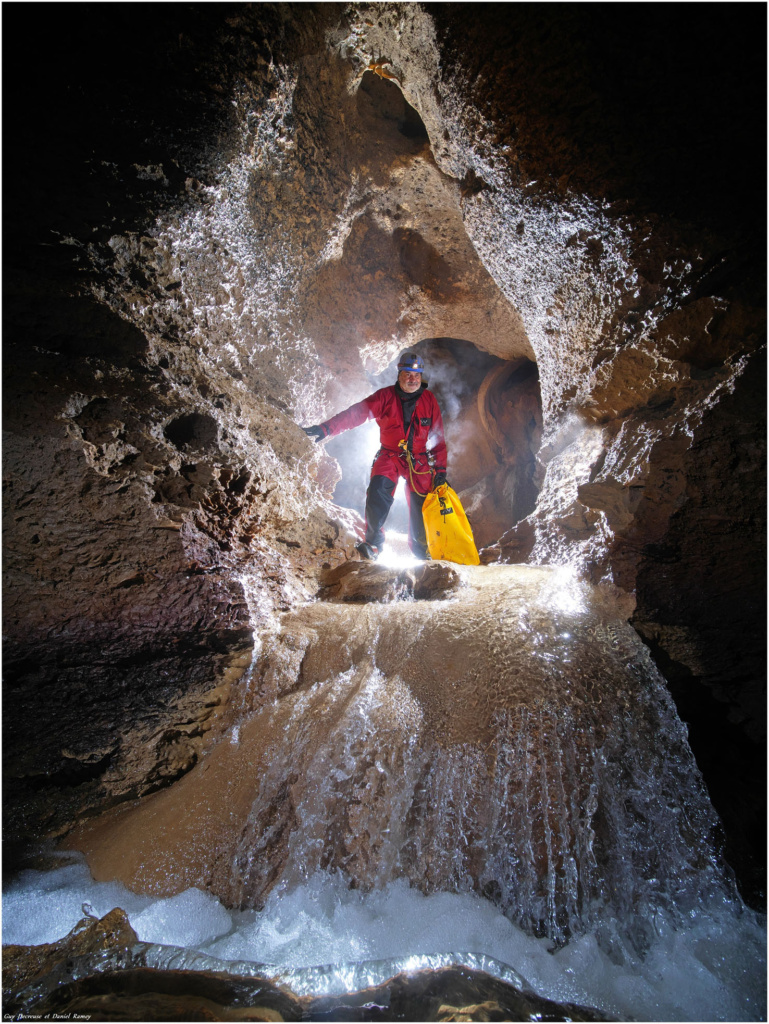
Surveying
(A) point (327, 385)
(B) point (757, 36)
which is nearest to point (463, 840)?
(B) point (757, 36)

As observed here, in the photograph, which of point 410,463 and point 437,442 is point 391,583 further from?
point 437,442

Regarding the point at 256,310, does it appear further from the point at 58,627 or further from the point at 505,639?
the point at 505,639

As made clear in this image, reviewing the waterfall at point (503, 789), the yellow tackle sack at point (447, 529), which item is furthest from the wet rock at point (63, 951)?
the yellow tackle sack at point (447, 529)

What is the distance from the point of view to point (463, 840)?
1.64 m

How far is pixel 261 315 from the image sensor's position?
285 centimetres

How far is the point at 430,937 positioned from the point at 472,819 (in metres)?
0.38

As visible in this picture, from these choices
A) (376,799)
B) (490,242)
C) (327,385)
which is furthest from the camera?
(327,385)

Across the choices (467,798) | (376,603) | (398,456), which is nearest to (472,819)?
(467,798)

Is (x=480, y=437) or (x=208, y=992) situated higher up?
(x=480, y=437)

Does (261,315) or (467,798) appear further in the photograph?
(261,315)

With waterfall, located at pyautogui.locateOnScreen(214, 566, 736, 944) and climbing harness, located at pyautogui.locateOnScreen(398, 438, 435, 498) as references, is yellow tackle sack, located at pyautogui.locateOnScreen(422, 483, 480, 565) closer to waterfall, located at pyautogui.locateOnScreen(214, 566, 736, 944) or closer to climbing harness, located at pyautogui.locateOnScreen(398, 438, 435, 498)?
climbing harness, located at pyautogui.locateOnScreen(398, 438, 435, 498)

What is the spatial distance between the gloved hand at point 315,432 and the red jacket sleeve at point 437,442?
1.34 metres

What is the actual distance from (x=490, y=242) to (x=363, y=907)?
3418 mm

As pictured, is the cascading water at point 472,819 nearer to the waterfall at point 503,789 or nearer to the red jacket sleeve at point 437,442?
the waterfall at point 503,789
